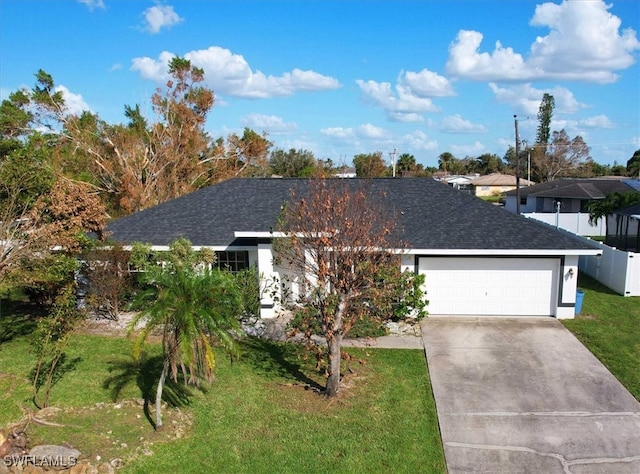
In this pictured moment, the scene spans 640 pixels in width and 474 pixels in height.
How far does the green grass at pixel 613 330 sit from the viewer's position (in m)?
12.3

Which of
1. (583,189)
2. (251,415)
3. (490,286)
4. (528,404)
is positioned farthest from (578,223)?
(251,415)

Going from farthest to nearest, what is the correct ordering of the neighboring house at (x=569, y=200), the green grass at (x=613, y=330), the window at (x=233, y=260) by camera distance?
the neighboring house at (x=569, y=200), the window at (x=233, y=260), the green grass at (x=613, y=330)

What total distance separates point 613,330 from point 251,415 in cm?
1157

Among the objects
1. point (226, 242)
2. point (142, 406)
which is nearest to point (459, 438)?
point (142, 406)

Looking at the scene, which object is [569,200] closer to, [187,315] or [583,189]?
[583,189]

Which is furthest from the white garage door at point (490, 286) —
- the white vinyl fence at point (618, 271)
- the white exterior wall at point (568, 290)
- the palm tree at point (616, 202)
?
the palm tree at point (616, 202)

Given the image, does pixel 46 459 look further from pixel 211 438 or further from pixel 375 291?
pixel 375 291

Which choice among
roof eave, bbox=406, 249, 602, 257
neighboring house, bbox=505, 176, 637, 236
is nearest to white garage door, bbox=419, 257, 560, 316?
roof eave, bbox=406, 249, 602, 257

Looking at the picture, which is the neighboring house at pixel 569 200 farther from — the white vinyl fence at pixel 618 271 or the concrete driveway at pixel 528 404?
the concrete driveway at pixel 528 404

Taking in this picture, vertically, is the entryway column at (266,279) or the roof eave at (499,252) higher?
the roof eave at (499,252)

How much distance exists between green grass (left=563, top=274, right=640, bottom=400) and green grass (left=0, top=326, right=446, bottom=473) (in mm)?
4899

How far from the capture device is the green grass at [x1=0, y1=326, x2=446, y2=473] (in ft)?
28.3

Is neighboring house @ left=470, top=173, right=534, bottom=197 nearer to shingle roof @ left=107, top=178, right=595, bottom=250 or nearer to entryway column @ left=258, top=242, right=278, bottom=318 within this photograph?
shingle roof @ left=107, top=178, right=595, bottom=250

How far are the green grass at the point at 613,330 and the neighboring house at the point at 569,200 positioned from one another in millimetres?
15814
